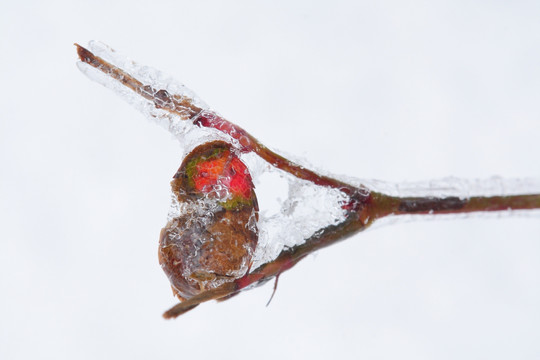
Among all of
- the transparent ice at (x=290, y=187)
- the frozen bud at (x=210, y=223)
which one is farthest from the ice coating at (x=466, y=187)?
the frozen bud at (x=210, y=223)

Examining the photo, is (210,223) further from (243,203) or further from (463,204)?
(463,204)

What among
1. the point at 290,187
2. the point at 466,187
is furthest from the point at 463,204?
the point at 290,187

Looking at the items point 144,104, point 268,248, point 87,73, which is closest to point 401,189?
point 268,248

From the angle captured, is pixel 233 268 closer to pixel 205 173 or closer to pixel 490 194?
pixel 205 173

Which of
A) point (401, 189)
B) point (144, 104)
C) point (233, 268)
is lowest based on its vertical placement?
point (233, 268)

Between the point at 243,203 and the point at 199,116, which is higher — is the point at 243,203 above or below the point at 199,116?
below

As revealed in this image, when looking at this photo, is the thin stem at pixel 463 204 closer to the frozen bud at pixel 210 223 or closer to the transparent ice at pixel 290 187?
the transparent ice at pixel 290 187

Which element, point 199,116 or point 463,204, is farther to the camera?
point 199,116

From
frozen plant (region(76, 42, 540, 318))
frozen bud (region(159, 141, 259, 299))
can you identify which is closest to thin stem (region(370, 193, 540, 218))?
frozen plant (region(76, 42, 540, 318))
